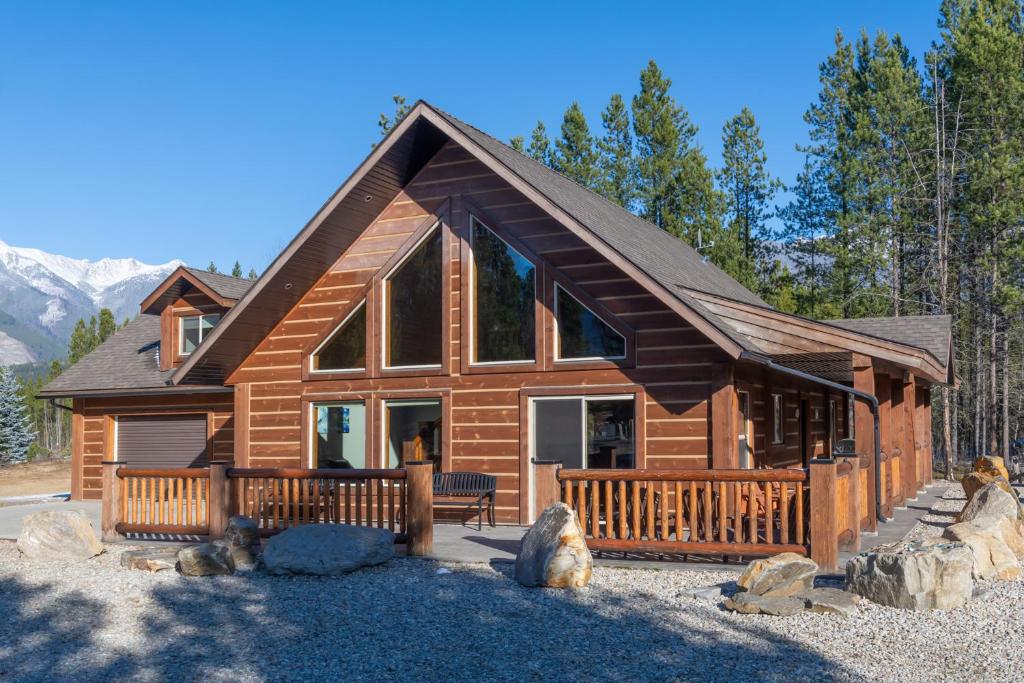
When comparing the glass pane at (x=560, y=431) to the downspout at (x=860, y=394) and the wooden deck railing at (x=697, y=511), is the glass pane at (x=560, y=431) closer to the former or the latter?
the downspout at (x=860, y=394)

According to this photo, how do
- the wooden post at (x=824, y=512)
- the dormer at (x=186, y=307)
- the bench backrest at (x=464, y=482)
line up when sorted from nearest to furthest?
the wooden post at (x=824, y=512), the bench backrest at (x=464, y=482), the dormer at (x=186, y=307)

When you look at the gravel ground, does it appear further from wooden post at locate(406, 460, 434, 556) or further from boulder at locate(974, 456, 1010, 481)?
boulder at locate(974, 456, 1010, 481)

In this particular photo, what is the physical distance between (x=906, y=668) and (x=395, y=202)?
10.5 metres

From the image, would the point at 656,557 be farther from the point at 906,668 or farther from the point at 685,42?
the point at 685,42

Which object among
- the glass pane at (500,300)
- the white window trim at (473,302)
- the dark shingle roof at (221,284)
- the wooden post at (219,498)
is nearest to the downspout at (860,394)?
the glass pane at (500,300)

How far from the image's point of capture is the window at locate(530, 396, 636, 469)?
506 inches

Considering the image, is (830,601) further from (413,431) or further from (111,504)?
(111,504)

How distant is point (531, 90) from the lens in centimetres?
3406

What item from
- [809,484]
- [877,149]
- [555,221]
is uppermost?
[877,149]

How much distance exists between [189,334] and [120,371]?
1839 mm

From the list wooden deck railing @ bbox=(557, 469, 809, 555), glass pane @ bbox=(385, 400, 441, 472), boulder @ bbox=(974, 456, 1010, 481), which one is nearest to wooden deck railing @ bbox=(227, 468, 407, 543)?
wooden deck railing @ bbox=(557, 469, 809, 555)

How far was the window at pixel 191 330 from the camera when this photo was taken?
19.3 m

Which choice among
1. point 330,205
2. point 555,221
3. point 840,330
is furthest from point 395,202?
point 840,330

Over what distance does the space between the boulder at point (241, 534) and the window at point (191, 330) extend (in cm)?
998
